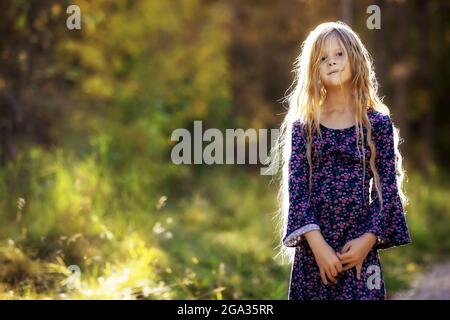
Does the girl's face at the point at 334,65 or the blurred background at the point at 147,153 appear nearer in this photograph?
the girl's face at the point at 334,65

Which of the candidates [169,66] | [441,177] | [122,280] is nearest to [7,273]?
[122,280]

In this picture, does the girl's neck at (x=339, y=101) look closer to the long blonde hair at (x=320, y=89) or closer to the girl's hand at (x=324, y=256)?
the long blonde hair at (x=320, y=89)

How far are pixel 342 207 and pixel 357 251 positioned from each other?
228 millimetres

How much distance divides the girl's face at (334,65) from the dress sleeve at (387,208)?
0.33 metres

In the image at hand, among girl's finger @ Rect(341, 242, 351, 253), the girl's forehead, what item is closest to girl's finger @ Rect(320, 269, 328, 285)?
girl's finger @ Rect(341, 242, 351, 253)

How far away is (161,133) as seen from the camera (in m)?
10.9

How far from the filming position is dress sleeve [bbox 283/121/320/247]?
10.5 ft

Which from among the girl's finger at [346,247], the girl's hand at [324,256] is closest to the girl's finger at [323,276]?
the girl's hand at [324,256]

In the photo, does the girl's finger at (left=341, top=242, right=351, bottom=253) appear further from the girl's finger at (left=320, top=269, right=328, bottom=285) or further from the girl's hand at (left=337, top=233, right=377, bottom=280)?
the girl's finger at (left=320, top=269, right=328, bottom=285)

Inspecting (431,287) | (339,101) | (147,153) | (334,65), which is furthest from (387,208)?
(147,153)

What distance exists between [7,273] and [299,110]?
2860 mm

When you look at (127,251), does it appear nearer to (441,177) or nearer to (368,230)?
(368,230)

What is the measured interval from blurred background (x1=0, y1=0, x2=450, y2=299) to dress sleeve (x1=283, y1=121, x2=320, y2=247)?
1.90 m

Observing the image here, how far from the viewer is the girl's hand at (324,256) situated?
3.12 meters
